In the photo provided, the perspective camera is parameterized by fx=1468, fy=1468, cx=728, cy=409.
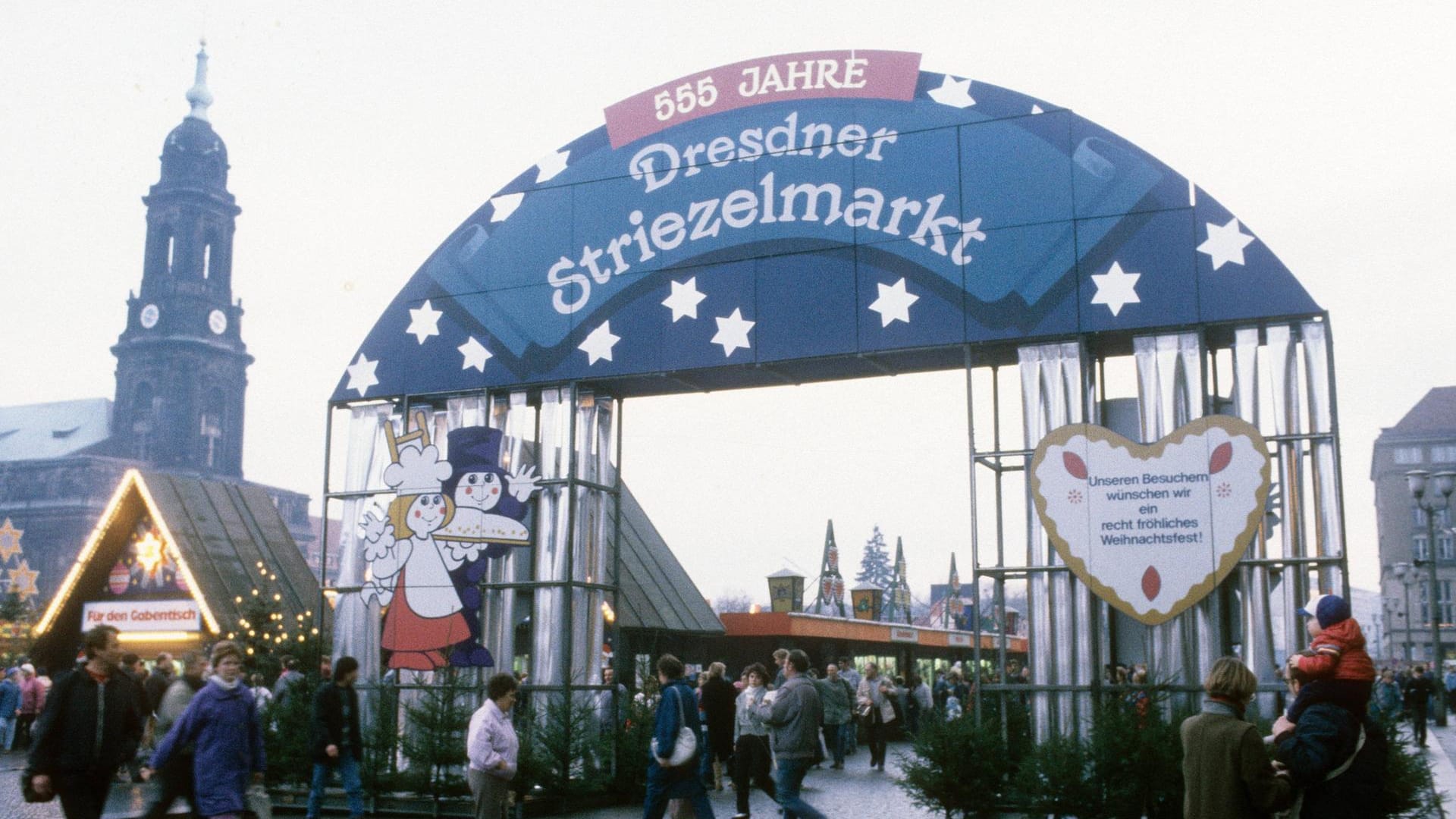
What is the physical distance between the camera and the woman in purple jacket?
892cm

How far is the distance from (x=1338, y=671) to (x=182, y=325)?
11812 cm

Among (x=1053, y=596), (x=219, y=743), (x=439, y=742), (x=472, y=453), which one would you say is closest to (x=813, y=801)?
(x=439, y=742)

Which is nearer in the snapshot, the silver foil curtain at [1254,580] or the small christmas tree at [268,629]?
the silver foil curtain at [1254,580]

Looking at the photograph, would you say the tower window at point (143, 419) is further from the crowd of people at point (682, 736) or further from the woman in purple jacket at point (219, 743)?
the woman in purple jacket at point (219, 743)

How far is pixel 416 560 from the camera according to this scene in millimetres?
16500

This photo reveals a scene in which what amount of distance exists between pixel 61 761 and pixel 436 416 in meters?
8.66

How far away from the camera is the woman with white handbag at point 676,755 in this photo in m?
11.2

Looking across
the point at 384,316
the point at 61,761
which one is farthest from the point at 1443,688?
the point at 61,761

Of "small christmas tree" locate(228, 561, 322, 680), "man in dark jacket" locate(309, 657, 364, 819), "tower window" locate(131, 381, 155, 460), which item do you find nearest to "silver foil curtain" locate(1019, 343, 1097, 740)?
"man in dark jacket" locate(309, 657, 364, 819)

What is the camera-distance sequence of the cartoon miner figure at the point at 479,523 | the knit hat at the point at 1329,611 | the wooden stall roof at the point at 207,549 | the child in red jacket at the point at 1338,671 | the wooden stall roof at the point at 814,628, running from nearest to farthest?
the child in red jacket at the point at 1338,671 < the knit hat at the point at 1329,611 < the cartoon miner figure at the point at 479,523 < the wooden stall roof at the point at 207,549 < the wooden stall roof at the point at 814,628

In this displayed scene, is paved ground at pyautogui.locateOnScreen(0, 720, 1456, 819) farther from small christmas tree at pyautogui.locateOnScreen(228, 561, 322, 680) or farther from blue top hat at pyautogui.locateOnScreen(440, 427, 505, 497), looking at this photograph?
small christmas tree at pyautogui.locateOnScreen(228, 561, 322, 680)

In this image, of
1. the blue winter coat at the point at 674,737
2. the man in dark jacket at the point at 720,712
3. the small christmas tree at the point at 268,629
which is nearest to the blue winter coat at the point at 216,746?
the blue winter coat at the point at 674,737

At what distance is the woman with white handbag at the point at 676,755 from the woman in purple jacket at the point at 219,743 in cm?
322

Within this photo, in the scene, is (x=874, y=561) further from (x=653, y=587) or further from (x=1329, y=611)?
(x=1329, y=611)
